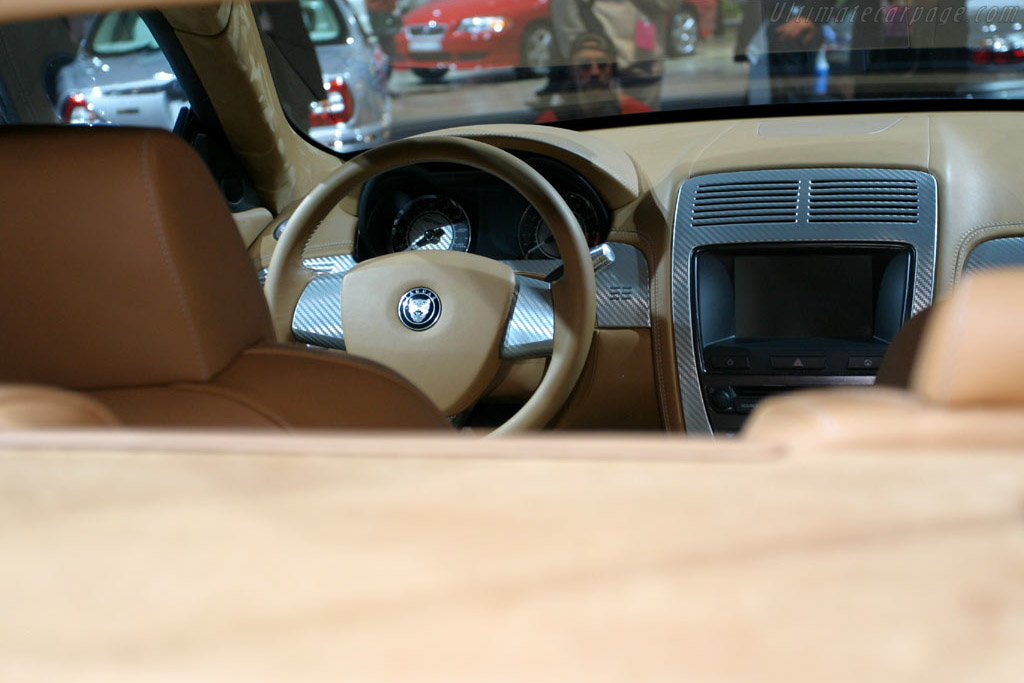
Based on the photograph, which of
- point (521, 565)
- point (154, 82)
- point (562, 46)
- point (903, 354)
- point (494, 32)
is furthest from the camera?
point (494, 32)

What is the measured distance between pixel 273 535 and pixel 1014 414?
0.56 meters

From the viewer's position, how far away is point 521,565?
0.75m

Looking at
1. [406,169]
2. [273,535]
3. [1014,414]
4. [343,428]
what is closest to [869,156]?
[406,169]

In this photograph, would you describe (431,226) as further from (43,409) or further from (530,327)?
(43,409)

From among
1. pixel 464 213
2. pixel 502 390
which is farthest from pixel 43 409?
pixel 464 213

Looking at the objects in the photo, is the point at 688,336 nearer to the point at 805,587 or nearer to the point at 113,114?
the point at 113,114

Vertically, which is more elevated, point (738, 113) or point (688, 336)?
point (738, 113)

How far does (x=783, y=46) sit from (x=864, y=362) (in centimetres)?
114

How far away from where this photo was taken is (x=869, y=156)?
2.74 metres

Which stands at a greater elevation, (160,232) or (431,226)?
(160,232)

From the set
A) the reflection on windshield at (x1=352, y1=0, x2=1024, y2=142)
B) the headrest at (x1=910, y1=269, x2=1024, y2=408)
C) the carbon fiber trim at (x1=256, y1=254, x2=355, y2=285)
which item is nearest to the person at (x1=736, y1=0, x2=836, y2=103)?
the reflection on windshield at (x1=352, y1=0, x2=1024, y2=142)

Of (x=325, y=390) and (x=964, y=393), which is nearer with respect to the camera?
(x=964, y=393)

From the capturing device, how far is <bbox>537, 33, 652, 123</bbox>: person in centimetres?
338

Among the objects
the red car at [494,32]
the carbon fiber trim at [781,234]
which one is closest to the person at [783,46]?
the red car at [494,32]
